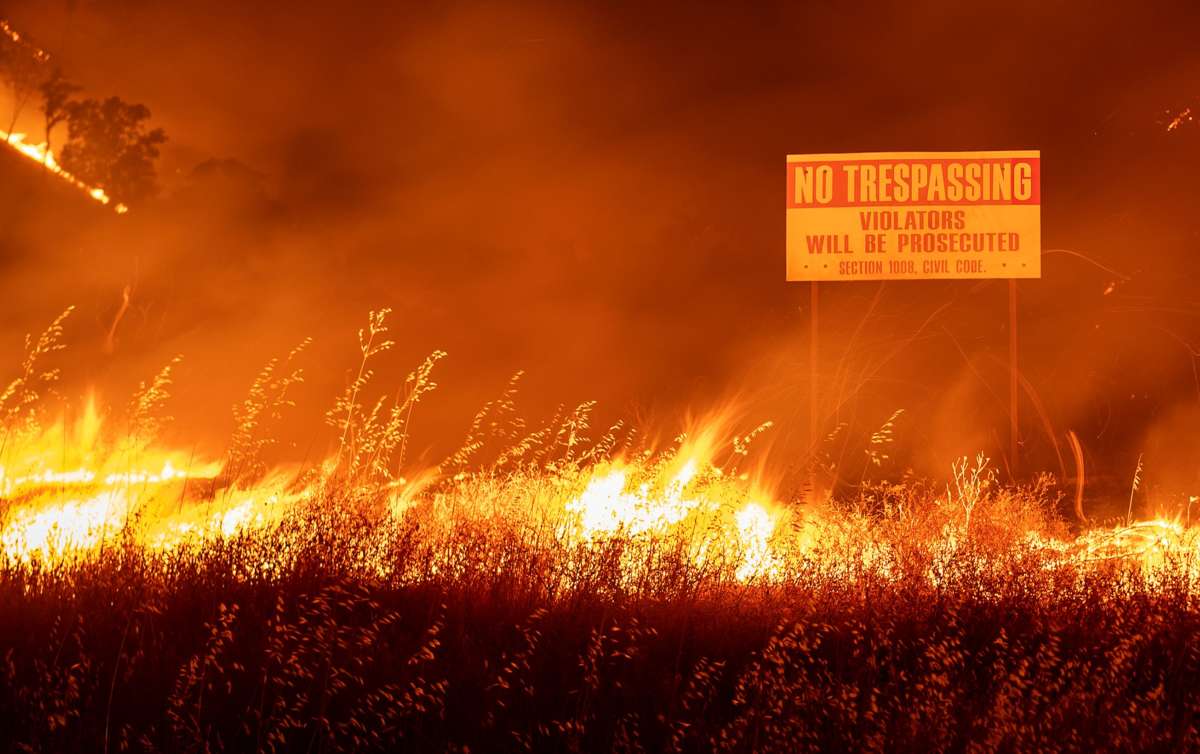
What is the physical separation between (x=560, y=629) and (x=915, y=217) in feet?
35.1

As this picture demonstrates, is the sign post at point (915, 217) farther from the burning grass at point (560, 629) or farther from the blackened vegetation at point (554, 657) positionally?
the blackened vegetation at point (554, 657)

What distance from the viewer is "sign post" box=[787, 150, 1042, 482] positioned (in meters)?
15.0

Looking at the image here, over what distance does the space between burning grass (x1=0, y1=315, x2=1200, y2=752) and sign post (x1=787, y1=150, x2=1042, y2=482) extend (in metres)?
6.87

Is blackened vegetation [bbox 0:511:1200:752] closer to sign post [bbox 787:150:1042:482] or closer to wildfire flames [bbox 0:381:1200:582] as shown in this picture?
wildfire flames [bbox 0:381:1200:582]

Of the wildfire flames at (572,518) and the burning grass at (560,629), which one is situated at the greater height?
the wildfire flames at (572,518)

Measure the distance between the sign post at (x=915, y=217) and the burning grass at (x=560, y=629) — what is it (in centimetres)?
687

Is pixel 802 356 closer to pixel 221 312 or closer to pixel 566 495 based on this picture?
pixel 566 495

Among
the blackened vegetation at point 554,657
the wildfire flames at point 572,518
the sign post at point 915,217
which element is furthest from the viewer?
the sign post at point 915,217

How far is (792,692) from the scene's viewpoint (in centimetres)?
569

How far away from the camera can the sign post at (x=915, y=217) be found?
15023mm

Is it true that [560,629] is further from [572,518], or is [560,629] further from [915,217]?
[915,217]

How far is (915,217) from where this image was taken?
1522 cm

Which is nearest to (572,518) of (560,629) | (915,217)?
(560,629)

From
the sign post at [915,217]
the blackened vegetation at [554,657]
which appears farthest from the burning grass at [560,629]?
the sign post at [915,217]
